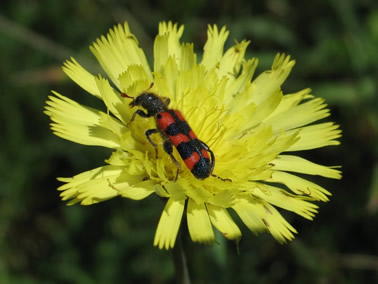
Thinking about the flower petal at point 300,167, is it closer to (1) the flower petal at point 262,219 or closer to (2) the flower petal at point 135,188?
(1) the flower petal at point 262,219

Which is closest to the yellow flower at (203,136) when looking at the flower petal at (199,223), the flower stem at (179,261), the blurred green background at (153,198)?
the flower petal at (199,223)

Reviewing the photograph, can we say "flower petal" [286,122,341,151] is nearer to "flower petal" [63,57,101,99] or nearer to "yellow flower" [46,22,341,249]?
"yellow flower" [46,22,341,249]

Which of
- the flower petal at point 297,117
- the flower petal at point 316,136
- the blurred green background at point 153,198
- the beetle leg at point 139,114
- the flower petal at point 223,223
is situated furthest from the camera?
the blurred green background at point 153,198

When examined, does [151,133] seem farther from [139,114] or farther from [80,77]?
[80,77]

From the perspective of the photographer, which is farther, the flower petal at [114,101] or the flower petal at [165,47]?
the flower petal at [165,47]

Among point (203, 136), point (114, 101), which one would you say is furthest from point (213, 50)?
point (114, 101)

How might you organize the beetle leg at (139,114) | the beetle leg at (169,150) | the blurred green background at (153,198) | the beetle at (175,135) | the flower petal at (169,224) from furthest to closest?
the blurred green background at (153,198), the beetle leg at (139,114), the beetle leg at (169,150), the beetle at (175,135), the flower petal at (169,224)
